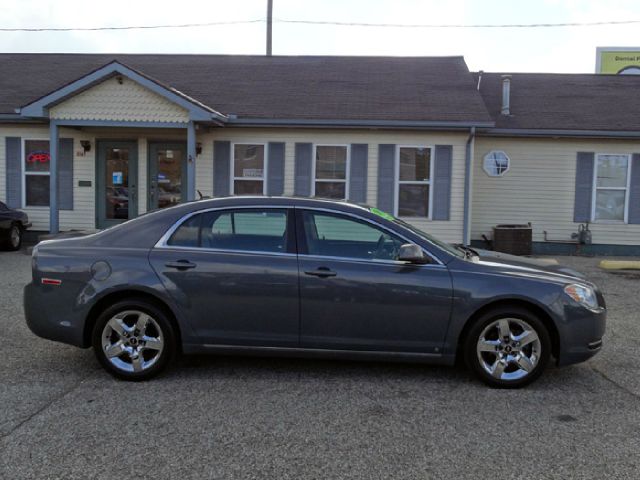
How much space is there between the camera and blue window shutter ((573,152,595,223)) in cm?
1424

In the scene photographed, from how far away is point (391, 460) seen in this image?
12.2 ft

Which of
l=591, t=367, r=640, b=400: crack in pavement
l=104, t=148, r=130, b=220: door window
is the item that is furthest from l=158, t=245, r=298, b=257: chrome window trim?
l=104, t=148, r=130, b=220: door window

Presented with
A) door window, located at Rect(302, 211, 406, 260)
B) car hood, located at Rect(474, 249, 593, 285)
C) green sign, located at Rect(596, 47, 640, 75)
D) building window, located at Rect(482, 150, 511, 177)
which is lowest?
car hood, located at Rect(474, 249, 593, 285)

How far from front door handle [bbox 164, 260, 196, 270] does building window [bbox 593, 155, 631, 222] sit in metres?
11.8

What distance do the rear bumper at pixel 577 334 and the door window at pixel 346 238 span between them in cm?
144

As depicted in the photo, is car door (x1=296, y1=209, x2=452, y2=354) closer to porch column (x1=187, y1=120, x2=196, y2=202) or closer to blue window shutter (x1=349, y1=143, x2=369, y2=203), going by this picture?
porch column (x1=187, y1=120, x2=196, y2=202)

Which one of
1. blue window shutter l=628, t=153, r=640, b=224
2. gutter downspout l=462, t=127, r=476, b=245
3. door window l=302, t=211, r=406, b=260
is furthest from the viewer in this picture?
blue window shutter l=628, t=153, r=640, b=224

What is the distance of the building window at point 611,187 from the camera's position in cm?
1427

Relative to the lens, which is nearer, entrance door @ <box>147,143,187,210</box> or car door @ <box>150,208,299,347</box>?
car door @ <box>150,208,299,347</box>

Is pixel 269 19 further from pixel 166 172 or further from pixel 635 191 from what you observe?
pixel 635 191

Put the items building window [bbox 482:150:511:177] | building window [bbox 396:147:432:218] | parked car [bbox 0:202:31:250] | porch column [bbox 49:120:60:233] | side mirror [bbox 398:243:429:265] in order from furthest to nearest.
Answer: building window [bbox 482:150:511:177] < building window [bbox 396:147:432:218] < parked car [bbox 0:202:31:250] < porch column [bbox 49:120:60:233] < side mirror [bbox 398:243:429:265]

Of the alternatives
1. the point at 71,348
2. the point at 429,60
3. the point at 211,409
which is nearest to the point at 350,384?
the point at 211,409

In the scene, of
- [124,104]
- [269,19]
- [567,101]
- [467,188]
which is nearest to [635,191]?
[567,101]

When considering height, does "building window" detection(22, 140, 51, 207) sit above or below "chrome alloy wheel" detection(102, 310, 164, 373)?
above
